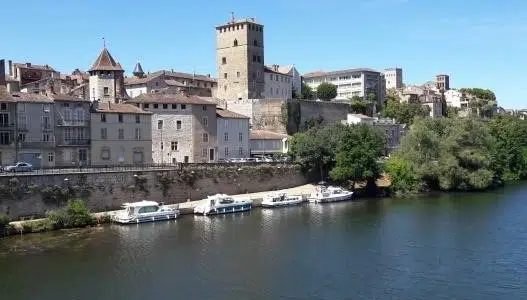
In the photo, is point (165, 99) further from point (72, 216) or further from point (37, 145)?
point (72, 216)

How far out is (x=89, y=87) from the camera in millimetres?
66625

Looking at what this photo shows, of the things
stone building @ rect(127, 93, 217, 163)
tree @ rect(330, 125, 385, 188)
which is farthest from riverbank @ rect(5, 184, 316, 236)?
stone building @ rect(127, 93, 217, 163)

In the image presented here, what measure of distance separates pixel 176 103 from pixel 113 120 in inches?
292

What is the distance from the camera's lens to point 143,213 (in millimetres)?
46031

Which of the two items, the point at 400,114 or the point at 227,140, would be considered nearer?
the point at 227,140

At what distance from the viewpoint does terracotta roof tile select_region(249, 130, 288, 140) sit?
72.2 meters

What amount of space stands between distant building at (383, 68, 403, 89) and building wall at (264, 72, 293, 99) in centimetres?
6421

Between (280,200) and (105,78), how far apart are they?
23.3m

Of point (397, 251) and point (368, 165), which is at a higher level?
point (368, 165)

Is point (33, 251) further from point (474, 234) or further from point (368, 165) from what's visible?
point (368, 165)

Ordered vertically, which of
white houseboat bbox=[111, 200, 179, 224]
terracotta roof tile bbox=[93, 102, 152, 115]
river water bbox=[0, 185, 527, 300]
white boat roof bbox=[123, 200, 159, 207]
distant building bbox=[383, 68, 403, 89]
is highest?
distant building bbox=[383, 68, 403, 89]

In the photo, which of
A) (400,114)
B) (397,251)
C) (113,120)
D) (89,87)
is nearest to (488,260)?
(397,251)

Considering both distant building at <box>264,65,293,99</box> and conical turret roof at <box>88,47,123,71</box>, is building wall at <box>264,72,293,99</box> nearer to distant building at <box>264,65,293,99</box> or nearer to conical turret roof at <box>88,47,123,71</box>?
distant building at <box>264,65,293,99</box>

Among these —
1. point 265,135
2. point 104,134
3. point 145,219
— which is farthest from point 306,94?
point 145,219
